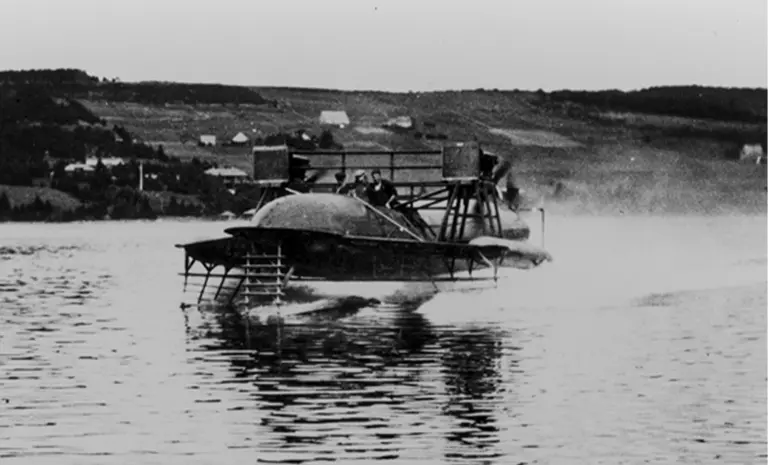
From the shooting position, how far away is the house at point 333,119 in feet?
403

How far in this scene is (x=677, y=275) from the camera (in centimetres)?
6856

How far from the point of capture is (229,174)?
6575 inches

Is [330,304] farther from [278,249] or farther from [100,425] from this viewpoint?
[100,425]

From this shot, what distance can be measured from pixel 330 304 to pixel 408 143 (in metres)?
80.3

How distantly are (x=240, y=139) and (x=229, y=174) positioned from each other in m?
13.2

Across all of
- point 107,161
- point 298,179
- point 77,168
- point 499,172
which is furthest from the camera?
point 107,161

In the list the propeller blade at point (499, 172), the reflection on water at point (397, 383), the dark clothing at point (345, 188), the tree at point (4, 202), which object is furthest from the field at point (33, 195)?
the dark clothing at point (345, 188)

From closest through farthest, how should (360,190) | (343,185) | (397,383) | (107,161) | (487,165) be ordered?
(397,383), (360,190), (343,185), (487,165), (107,161)

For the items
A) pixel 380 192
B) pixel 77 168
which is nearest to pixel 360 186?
pixel 380 192

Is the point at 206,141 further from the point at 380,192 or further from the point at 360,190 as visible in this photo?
the point at 360,190

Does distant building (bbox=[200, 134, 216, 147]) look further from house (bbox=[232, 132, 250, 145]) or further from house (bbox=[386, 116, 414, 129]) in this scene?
house (bbox=[386, 116, 414, 129])

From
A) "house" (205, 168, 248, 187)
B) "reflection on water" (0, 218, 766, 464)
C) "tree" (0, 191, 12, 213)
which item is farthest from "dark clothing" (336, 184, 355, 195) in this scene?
"tree" (0, 191, 12, 213)

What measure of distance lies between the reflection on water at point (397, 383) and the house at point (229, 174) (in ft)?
367

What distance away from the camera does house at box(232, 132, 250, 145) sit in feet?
502
